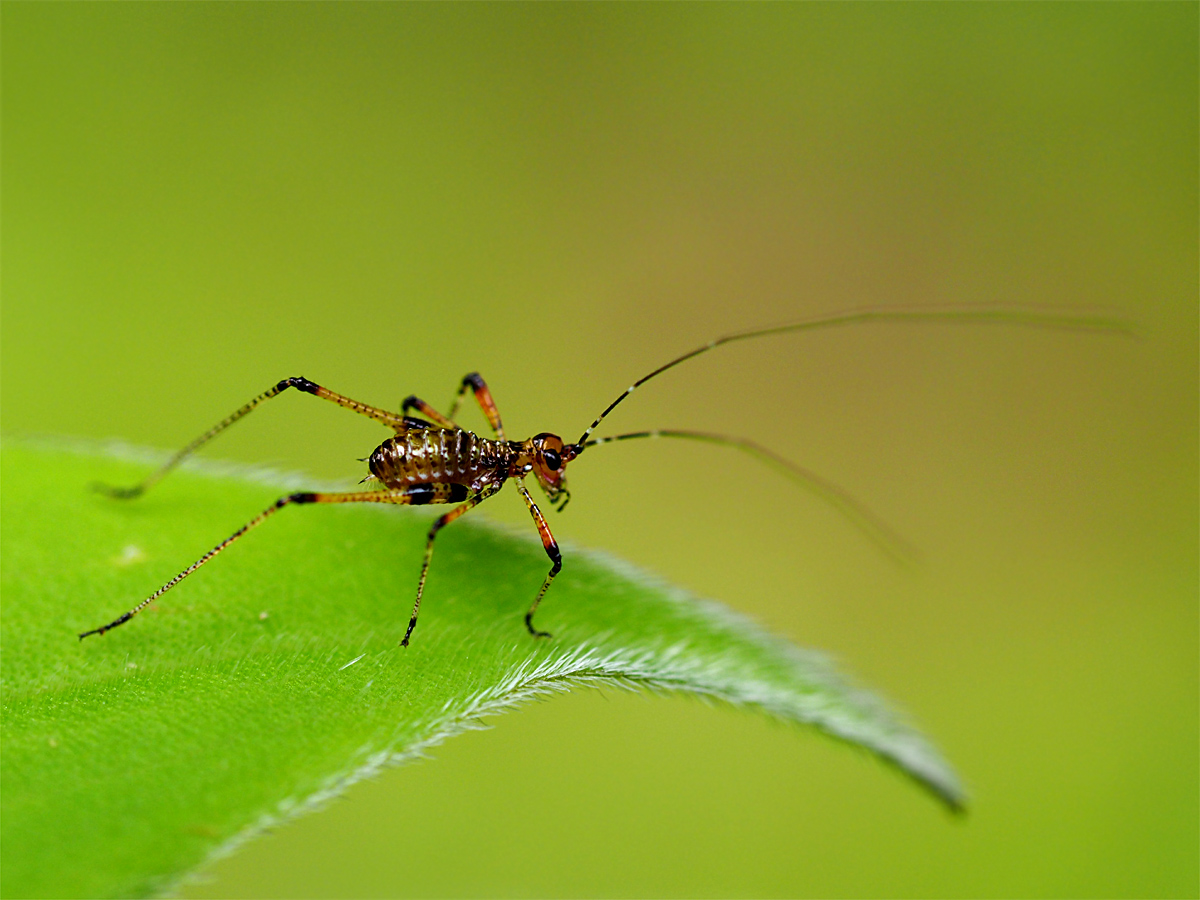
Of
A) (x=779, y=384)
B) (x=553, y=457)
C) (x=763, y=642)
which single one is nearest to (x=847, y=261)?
(x=779, y=384)

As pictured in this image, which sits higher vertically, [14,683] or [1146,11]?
[1146,11]

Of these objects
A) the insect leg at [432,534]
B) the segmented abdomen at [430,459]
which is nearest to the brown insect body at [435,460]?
the segmented abdomen at [430,459]

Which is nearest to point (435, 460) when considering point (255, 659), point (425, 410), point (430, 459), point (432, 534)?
point (430, 459)

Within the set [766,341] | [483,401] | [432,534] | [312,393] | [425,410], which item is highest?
[766,341]

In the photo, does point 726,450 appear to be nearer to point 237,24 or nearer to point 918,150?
point 918,150

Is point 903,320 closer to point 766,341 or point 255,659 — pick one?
point 766,341

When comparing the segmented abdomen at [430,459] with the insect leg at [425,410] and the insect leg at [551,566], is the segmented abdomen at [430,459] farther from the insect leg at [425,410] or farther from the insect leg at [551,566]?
the insect leg at [551,566]
